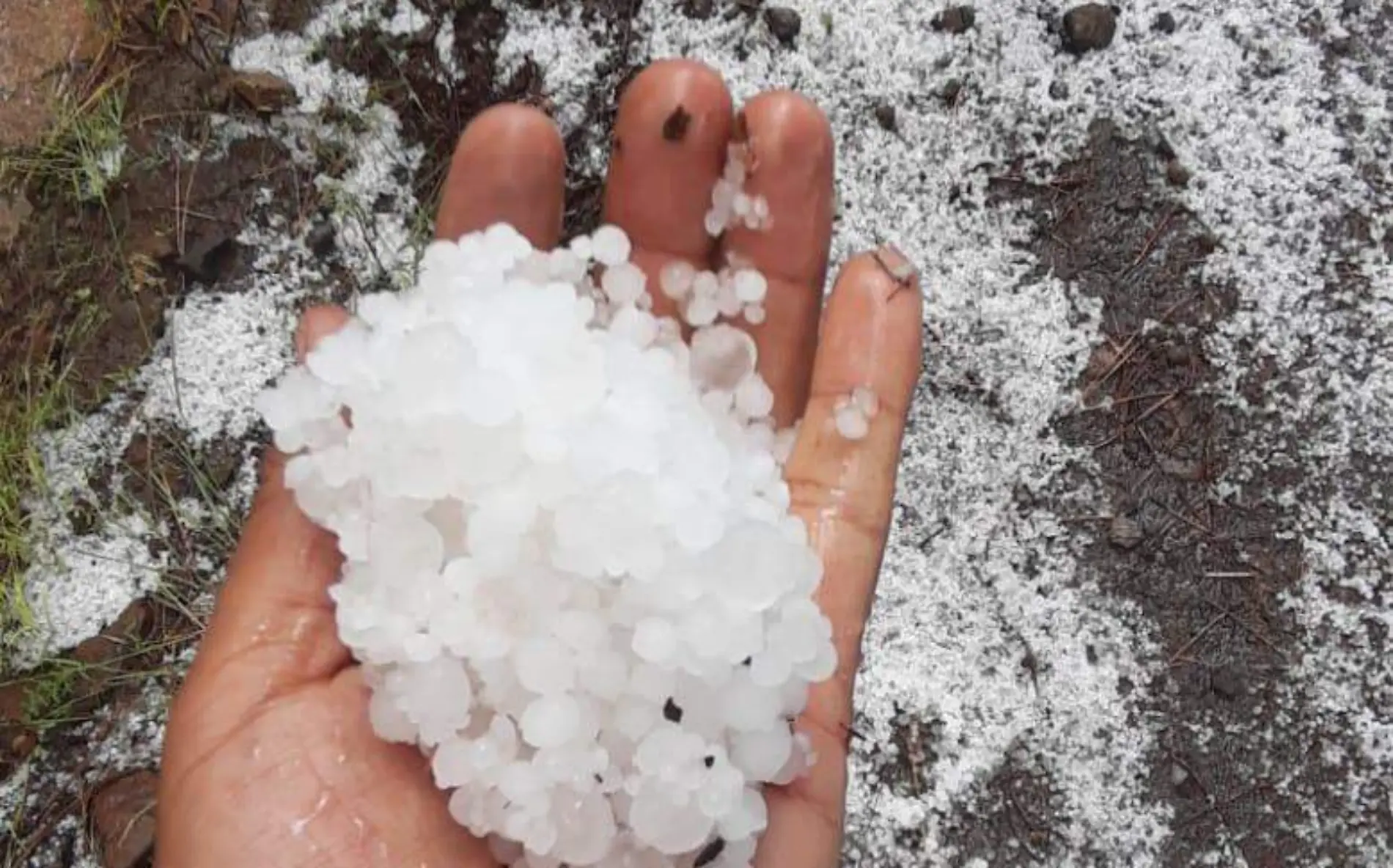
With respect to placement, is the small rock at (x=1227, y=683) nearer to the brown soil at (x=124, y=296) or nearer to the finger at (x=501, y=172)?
the finger at (x=501, y=172)

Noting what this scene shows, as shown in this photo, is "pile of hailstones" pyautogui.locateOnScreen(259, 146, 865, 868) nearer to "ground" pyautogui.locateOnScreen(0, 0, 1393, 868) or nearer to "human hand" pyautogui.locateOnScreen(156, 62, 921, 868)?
"human hand" pyautogui.locateOnScreen(156, 62, 921, 868)

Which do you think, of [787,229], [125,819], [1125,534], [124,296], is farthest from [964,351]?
[125,819]

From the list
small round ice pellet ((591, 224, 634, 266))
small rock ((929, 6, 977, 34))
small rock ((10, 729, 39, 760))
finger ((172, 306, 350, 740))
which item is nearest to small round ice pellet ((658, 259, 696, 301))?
small round ice pellet ((591, 224, 634, 266))

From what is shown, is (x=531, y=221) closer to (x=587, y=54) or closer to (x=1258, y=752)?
(x=587, y=54)

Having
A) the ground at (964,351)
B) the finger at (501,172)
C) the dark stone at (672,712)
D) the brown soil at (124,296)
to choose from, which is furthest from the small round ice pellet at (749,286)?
the brown soil at (124,296)

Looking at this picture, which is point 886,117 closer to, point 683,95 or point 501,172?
point 683,95

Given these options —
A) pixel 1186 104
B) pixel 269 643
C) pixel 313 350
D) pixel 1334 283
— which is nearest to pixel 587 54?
pixel 313 350
